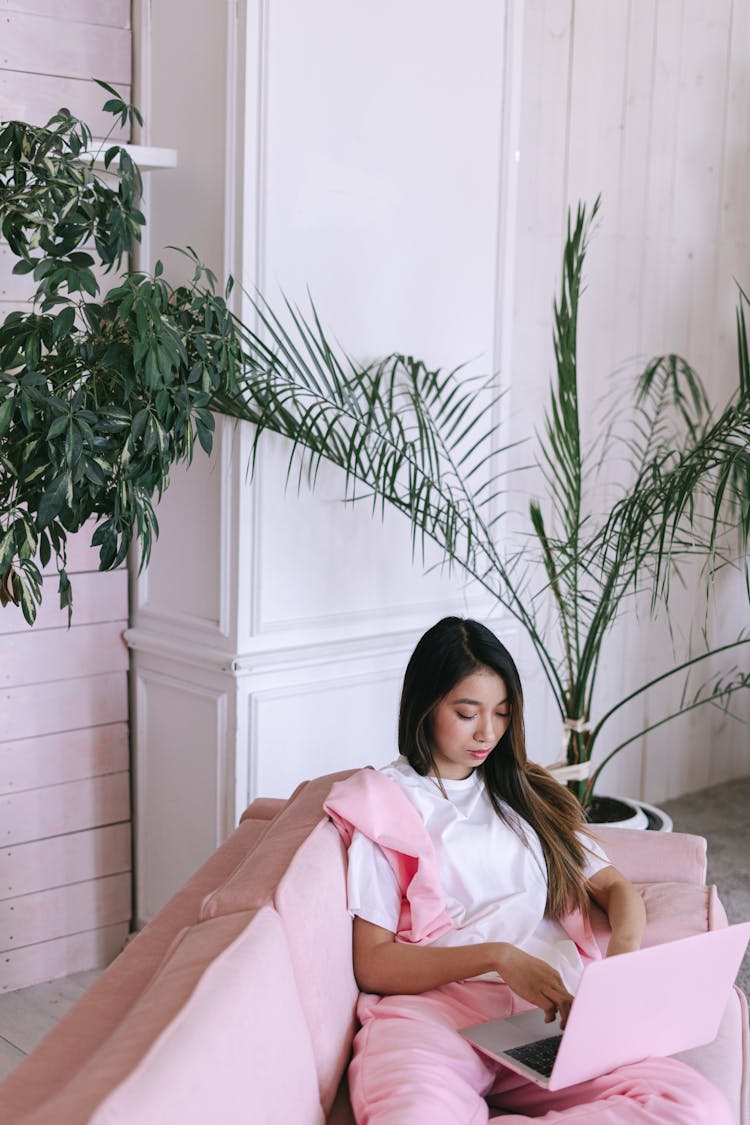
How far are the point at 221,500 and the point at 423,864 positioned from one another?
112 centimetres

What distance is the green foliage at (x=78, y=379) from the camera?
6.47ft

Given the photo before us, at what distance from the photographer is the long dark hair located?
6.53 feet

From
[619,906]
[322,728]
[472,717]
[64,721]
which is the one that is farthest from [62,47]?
[619,906]

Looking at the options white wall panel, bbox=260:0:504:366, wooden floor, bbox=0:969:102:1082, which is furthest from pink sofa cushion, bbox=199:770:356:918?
white wall panel, bbox=260:0:504:366

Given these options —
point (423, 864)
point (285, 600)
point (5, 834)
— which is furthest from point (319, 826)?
point (5, 834)

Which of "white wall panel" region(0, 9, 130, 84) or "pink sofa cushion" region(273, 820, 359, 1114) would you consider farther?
"white wall panel" region(0, 9, 130, 84)

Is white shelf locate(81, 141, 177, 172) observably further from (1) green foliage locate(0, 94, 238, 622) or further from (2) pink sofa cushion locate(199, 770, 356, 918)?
(2) pink sofa cushion locate(199, 770, 356, 918)

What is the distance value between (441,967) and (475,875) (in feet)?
0.72

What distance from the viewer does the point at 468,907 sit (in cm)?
194

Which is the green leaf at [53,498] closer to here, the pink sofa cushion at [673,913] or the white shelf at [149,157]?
the white shelf at [149,157]

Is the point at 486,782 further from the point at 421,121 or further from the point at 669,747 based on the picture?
the point at 669,747

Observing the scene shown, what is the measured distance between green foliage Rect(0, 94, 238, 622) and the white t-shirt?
66 centimetres

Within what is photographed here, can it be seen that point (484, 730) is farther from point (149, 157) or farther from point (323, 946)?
point (149, 157)

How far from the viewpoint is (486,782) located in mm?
2078
